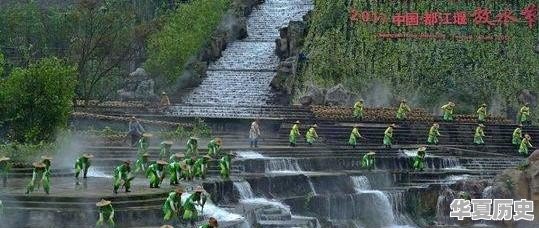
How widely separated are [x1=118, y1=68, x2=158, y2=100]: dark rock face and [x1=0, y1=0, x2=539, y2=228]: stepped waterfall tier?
4.5 inches

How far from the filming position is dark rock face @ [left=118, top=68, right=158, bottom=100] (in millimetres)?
50344

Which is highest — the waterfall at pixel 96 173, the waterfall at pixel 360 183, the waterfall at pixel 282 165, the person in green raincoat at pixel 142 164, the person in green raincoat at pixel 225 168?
the person in green raincoat at pixel 142 164

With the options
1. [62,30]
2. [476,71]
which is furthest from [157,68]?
[476,71]

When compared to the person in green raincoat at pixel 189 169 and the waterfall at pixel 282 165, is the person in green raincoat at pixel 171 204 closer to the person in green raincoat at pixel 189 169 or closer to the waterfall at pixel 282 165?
the person in green raincoat at pixel 189 169

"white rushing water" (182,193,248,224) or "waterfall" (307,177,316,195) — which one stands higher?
"white rushing water" (182,193,248,224)

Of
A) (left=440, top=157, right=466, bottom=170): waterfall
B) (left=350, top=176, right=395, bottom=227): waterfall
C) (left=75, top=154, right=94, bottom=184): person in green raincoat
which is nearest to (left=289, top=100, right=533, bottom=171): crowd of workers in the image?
(left=440, top=157, right=466, bottom=170): waterfall

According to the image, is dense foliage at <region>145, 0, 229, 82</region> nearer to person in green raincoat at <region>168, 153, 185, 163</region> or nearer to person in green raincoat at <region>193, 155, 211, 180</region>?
person in green raincoat at <region>168, 153, 185, 163</region>

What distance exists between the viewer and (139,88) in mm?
50406

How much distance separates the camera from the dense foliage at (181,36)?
52.8 m

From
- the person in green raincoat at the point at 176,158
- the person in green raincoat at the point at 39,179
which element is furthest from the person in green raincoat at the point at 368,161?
the person in green raincoat at the point at 39,179

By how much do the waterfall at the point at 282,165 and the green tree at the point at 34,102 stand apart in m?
8.26

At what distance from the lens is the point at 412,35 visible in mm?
52969

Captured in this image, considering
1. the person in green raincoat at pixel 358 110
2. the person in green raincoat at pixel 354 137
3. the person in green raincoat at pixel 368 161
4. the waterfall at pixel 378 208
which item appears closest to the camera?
the waterfall at pixel 378 208

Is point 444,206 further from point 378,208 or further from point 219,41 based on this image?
point 219,41
